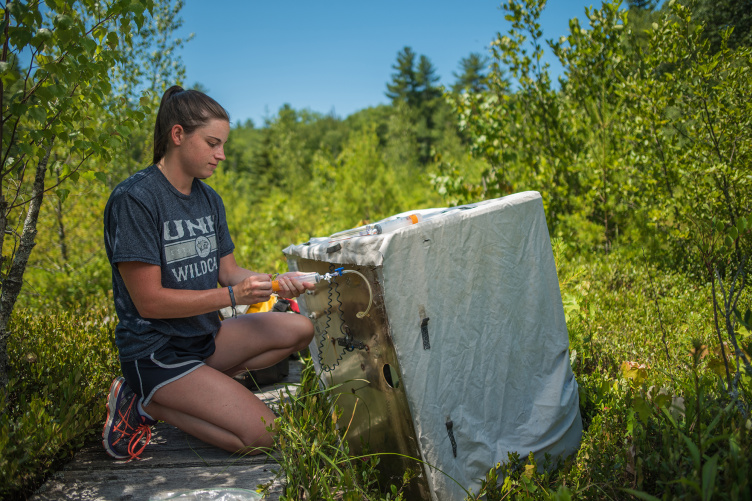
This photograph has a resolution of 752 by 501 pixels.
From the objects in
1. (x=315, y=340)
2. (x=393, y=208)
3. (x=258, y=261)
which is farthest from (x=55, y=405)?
(x=393, y=208)

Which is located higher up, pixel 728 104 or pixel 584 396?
pixel 728 104

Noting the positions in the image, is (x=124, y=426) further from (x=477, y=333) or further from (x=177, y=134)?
(x=477, y=333)

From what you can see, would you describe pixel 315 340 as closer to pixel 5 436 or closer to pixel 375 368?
pixel 375 368

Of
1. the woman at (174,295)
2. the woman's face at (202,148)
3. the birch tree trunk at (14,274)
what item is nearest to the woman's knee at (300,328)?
the woman at (174,295)

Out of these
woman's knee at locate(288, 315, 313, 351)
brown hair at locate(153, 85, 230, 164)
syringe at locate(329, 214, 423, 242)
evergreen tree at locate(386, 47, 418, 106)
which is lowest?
woman's knee at locate(288, 315, 313, 351)

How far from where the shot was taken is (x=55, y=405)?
79.7 inches

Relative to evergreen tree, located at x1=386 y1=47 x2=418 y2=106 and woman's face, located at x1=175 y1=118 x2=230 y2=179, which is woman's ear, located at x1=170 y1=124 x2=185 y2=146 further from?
evergreen tree, located at x1=386 y1=47 x2=418 y2=106

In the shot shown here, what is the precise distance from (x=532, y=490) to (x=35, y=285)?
15.3ft

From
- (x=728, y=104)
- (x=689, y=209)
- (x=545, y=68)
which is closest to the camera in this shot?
(x=728, y=104)

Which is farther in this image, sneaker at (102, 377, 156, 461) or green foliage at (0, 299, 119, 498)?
sneaker at (102, 377, 156, 461)

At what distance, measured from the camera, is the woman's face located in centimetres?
199

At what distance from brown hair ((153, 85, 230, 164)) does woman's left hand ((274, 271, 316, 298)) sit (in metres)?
0.72

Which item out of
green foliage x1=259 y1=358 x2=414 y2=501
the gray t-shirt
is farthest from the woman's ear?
green foliage x1=259 y1=358 x2=414 y2=501

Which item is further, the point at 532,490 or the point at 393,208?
the point at 393,208
